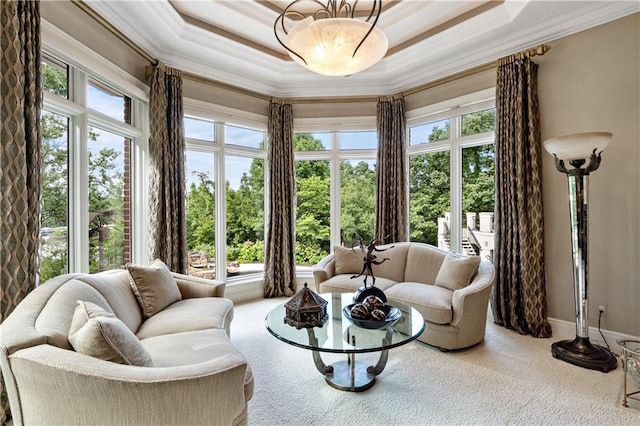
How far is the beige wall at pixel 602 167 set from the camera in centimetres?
287

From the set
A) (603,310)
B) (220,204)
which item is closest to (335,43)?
(220,204)

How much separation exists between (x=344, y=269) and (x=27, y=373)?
330cm

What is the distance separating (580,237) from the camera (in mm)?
2734

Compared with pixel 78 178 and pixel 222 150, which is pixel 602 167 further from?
pixel 78 178

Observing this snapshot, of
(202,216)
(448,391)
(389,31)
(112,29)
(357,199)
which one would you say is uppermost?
(389,31)

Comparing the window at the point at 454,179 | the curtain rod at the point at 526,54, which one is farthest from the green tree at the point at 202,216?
the curtain rod at the point at 526,54

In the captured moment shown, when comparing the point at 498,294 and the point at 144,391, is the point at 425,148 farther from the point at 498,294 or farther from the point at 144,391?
the point at 144,391

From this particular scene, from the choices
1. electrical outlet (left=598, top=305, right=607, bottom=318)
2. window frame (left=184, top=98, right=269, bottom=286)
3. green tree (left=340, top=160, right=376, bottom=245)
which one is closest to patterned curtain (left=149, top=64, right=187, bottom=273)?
window frame (left=184, top=98, right=269, bottom=286)

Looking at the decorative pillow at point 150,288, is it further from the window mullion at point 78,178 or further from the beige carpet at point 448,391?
the beige carpet at point 448,391

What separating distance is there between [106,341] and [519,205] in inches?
148

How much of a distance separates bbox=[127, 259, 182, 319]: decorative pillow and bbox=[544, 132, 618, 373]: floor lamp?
3.51m

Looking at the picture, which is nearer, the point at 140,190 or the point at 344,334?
the point at 344,334

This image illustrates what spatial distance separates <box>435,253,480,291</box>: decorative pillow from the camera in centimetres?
324

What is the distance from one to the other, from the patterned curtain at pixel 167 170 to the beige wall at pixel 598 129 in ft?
0.95
